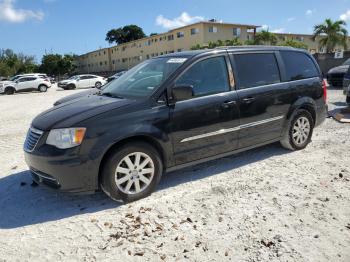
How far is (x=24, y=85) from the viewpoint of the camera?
95.3 ft

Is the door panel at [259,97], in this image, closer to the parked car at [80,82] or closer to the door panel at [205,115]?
the door panel at [205,115]

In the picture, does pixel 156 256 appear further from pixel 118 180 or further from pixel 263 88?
pixel 263 88

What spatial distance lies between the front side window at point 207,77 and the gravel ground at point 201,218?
128 cm

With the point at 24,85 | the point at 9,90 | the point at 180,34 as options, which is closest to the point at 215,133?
the point at 9,90

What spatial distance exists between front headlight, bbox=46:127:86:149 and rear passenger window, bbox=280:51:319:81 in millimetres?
3665

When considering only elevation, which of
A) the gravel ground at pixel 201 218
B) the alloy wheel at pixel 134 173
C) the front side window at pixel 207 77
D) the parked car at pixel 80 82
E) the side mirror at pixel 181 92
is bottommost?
the gravel ground at pixel 201 218

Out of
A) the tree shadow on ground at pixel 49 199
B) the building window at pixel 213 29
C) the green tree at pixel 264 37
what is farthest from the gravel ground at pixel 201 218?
the building window at pixel 213 29

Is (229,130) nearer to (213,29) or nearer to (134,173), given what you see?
(134,173)

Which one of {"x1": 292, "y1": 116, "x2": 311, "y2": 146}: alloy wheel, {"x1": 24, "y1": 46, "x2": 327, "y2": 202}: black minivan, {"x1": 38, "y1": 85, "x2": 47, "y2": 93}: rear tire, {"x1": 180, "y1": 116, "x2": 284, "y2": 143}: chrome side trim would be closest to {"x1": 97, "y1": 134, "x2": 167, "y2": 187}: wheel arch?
{"x1": 24, "y1": 46, "x2": 327, "y2": 202}: black minivan

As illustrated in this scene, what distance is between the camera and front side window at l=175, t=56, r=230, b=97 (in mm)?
4438

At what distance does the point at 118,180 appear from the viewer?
3.95 m

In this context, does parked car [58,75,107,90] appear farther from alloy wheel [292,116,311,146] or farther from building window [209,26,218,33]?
alloy wheel [292,116,311,146]

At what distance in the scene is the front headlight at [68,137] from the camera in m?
3.69

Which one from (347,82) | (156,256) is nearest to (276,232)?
(156,256)
